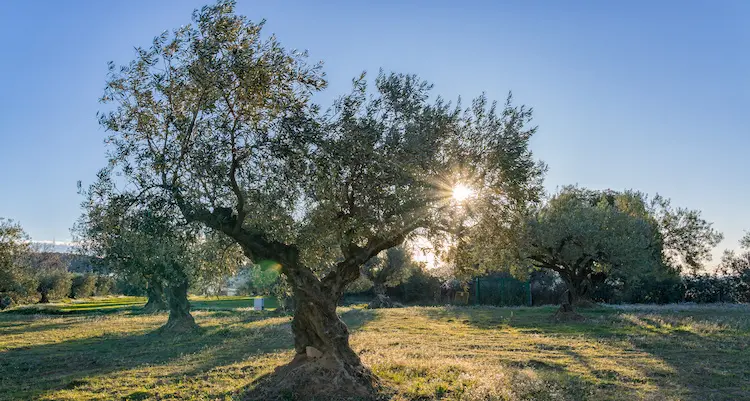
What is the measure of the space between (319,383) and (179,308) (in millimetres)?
20758

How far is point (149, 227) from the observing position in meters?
12.7

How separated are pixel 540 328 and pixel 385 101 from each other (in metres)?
20.6

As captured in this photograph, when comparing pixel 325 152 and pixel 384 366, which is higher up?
pixel 325 152

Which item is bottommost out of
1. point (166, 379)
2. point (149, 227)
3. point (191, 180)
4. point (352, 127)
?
point (166, 379)

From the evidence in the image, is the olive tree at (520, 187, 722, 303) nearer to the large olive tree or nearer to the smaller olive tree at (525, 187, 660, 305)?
the smaller olive tree at (525, 187, 660, 305)

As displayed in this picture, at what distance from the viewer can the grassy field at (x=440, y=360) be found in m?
13.9

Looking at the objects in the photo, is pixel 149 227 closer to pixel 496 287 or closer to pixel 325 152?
pixel 325 152

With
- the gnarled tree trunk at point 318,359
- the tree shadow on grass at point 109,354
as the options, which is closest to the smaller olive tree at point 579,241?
the tree shadow on grass at point 109,354

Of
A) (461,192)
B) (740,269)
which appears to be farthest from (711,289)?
(461,192)

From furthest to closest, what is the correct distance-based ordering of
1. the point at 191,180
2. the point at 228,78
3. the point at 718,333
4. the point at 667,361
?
the point at 718,333 < the point at 667,361 < the point at 191,180 < the point at 228,78

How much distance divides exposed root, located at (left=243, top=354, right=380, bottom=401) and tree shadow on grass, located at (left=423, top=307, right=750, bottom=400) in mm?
6190

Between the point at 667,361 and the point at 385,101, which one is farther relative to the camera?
the point at 667,361

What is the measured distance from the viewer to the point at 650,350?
815 inches

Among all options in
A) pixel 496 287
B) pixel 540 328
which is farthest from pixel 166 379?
pixel 496 287
